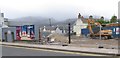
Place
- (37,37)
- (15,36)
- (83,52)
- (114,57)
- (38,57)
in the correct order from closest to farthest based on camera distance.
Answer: (114,57), (38,57), (83,52), (37,37), (15,36)

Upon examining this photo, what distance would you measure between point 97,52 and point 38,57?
2.86 metres

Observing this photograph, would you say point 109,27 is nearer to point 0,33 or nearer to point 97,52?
point 0,33

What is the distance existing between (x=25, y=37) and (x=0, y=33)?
4838 millimetres

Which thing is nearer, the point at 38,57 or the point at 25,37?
the point at 38,57

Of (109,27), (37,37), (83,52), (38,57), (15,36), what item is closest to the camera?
(38,57)

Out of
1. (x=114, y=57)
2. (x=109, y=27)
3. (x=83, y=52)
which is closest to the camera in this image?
(x=114, y=57)

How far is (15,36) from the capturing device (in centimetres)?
2891

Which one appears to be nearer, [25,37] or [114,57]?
[114,57]

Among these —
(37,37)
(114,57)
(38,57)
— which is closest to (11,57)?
(38,57)

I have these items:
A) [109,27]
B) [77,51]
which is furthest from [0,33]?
[77,51]

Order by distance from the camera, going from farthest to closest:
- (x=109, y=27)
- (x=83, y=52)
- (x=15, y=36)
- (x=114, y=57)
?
1. (x=109, y=27)
2. (x=15, y=36)
3. (x=83, y=52)
4. (x=114, y=57)

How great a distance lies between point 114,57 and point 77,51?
3.52m

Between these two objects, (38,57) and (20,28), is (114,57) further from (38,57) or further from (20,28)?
(20,28)

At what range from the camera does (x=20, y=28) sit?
94.1 ft
